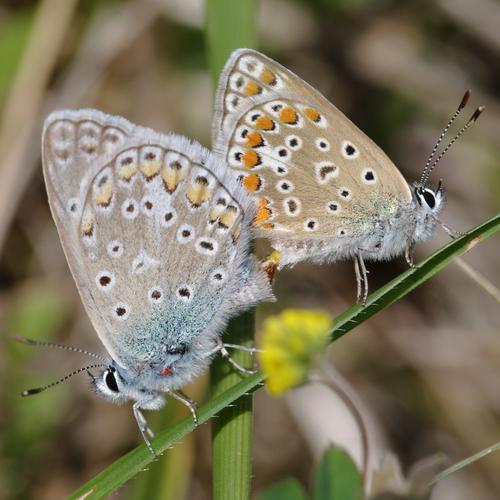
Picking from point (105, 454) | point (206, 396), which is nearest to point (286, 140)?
point (206, 396)

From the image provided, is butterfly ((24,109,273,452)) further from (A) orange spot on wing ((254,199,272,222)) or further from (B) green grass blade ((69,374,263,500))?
(B) green grass blade ((69,374,263,500))

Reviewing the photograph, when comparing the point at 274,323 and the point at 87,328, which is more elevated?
the point at 274,323

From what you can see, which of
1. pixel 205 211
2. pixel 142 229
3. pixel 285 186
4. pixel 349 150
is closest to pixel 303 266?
pixel 285 186

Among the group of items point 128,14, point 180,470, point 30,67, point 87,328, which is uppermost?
point 128,14

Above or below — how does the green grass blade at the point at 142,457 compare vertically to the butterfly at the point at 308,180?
below

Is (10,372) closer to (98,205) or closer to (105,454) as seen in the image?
(105,454)

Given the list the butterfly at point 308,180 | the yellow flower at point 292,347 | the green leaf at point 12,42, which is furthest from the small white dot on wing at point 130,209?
the green leaf at point 12,42

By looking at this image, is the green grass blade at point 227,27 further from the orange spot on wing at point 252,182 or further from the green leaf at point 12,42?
the green leaf at point 12,42
